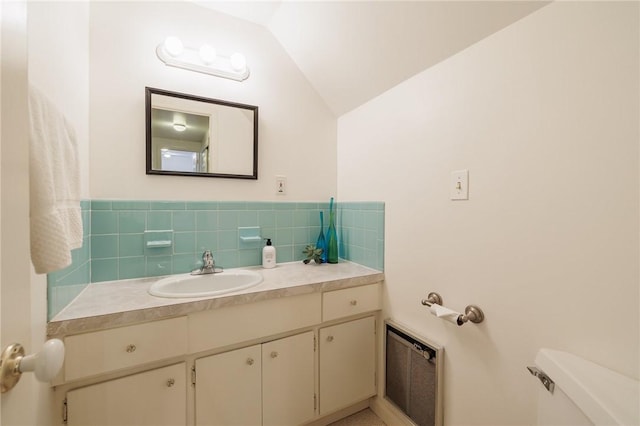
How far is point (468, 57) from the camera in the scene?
3.46 feet

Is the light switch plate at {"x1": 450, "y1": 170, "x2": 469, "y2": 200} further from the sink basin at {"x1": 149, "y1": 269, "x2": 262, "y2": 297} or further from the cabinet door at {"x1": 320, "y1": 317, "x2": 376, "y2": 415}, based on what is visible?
the sink basin at {"x1": 149, "y1": 269, "x2": 262, "y2": 297}

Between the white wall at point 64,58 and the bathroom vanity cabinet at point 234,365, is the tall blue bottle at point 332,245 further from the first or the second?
the white wall at point 64,58

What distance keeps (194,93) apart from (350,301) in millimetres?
1442

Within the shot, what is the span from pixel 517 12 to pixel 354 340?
158 centimetres

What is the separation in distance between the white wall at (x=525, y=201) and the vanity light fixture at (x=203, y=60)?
36.7 inches

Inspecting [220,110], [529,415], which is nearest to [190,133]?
[220,110]

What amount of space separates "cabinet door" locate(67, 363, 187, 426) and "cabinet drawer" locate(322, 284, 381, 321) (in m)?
0.68

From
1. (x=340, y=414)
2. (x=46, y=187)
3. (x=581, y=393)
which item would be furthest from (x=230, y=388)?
(x=581, y=393)

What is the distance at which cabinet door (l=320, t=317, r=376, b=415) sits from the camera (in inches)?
54.2

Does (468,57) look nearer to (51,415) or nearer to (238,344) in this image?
(238,344)

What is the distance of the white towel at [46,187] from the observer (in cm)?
52

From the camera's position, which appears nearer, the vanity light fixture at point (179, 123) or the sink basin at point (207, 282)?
the sink basin at point (207, 282)

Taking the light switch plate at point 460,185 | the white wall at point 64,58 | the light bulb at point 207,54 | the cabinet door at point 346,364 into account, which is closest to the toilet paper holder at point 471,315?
the light switch plate at point 460,185

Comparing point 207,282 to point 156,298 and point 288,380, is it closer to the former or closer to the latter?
point 156,298
